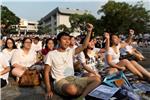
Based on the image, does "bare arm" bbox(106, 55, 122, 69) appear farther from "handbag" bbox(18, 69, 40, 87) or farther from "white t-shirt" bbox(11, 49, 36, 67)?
"white t-shirt" bbox(11, 49, 36, 67)

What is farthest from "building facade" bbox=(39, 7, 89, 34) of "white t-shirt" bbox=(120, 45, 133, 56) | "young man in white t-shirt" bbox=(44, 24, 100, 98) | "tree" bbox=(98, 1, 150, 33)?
"young man in white t-shirt" bbox=(44, 24, 100, 98)

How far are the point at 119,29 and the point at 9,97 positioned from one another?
4251 centimetres

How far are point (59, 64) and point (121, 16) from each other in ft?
143

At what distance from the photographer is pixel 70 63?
5762 mm

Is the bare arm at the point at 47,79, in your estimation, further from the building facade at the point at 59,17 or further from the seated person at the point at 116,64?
the building facade at the point at 59,17

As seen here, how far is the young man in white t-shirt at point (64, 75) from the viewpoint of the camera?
5281mm

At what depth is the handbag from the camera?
7008 mm

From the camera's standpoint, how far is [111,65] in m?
6.96

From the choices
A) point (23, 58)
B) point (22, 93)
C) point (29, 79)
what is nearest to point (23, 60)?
point (23, 58)

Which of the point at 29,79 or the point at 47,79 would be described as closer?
the point at 47,79

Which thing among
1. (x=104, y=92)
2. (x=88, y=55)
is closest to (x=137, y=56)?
(x=88, y=55)

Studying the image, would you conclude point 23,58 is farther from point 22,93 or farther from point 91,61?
point 91,61

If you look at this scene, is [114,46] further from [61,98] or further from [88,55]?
[61,98]

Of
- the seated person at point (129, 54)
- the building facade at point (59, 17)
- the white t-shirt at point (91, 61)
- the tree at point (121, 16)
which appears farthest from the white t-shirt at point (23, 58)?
the building facade at point (59, 17)
